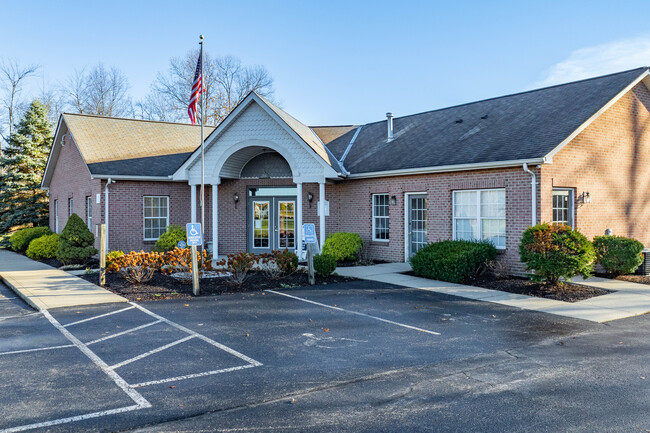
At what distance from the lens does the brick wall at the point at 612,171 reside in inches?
537

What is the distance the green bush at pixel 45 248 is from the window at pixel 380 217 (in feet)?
42.6

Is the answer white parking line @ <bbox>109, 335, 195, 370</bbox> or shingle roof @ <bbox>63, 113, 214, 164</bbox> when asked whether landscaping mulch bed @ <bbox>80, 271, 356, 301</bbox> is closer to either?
white parking line @ <bbox>109, 335, 195, 370</bbox>

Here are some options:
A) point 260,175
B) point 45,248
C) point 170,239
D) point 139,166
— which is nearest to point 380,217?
point 260,175

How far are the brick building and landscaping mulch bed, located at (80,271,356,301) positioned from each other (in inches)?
150

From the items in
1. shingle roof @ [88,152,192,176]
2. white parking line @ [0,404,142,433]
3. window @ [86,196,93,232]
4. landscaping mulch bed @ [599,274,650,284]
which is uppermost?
shingle roof @ [88,152,192,176]

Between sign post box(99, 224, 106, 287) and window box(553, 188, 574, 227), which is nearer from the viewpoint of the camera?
sign post box(99, 224, 106, 287)

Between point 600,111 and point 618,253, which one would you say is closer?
point 618,253

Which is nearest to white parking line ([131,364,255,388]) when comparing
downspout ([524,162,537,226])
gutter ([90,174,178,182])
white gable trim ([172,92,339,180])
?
downspout ([524,162,537,226])

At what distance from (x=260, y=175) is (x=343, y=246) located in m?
4.84

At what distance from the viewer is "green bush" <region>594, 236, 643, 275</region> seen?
1334 cm

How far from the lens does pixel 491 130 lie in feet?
51.5

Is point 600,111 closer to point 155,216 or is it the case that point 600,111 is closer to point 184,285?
point 184,285

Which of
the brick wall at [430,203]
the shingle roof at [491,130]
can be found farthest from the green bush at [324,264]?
the shingle roof at [491,130]

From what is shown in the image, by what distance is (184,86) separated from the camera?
41.4 meters
